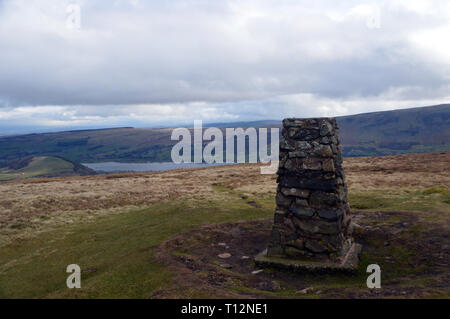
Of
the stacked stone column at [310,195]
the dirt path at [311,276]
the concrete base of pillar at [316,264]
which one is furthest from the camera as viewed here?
the stacked stone column at [310,195]

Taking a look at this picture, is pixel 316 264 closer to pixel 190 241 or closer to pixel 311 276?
pixel 311 276

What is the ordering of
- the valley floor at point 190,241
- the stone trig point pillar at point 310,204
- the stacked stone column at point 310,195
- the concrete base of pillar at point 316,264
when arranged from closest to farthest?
1. the valley floor at point 190,241
2. the concrete base of pillar at point 316,264
3. the stone trig point pillar at point 310,204
4. the stacked stone column at point 310,195

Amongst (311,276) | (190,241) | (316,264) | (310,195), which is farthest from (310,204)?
(190,241)

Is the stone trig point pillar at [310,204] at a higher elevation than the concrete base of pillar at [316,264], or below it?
higher

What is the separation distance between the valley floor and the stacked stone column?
1.58m

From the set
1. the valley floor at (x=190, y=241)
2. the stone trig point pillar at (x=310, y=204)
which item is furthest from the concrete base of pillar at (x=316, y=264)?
the valley floor at (x=190, y=241)

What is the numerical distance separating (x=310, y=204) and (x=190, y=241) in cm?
692

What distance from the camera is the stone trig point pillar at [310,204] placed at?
51.6 feet

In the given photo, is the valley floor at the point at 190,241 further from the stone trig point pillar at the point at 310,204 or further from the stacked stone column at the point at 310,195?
the stacked stone column at the point at 310,195

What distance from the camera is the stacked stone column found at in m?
15.8

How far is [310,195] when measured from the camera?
16281 mm

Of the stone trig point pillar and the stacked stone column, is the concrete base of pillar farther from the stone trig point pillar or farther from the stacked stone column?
the stacked stone column
